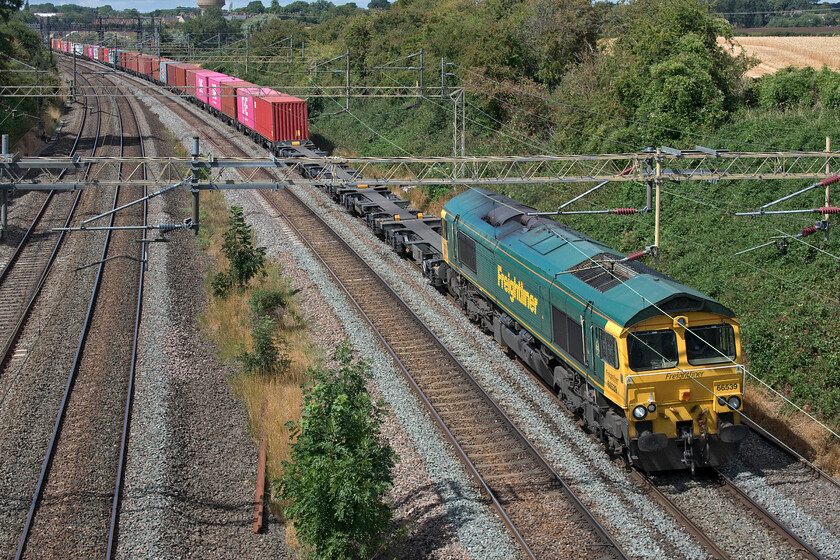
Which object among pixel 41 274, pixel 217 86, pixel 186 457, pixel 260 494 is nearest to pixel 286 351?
pixel 186 457

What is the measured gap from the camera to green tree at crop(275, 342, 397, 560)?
11.2m

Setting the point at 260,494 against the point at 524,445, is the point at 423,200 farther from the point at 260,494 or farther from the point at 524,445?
the point at 260,494

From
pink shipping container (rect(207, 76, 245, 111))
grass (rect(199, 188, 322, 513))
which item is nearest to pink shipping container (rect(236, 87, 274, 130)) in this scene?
pink shipping container (rect(207, 76, 245, 111))

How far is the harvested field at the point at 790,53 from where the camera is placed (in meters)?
38.5

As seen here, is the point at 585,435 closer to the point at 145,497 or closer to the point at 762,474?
the point at 762,474

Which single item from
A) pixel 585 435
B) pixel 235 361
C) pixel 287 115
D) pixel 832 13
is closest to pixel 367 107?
pixel 287 115

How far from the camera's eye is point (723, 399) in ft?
42.3

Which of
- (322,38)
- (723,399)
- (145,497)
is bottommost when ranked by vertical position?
(145,497)

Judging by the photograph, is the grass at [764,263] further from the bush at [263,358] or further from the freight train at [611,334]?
the bush at [263,358]

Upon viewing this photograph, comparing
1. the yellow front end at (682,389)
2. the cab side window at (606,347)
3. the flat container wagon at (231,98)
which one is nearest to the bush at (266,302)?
the cab side window at (606,347)

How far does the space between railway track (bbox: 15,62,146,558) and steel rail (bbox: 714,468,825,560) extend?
9829 mm

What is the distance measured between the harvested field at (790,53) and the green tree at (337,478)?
100 ft

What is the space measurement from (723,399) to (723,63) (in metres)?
23.6

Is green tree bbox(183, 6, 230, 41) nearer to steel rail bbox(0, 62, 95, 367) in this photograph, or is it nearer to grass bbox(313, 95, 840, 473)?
steel rail bbox(0, 62, 95, 367)
